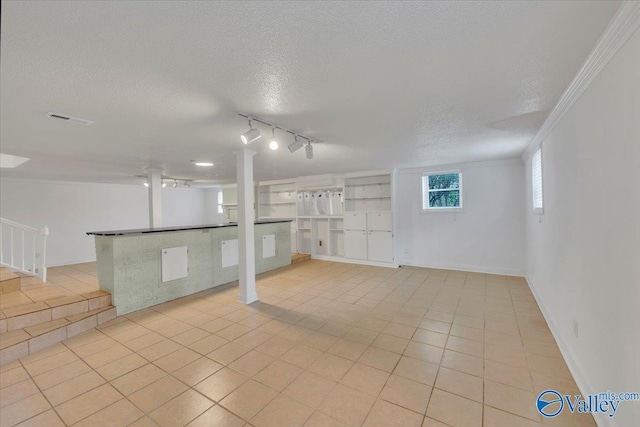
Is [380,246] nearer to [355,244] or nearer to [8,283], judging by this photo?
[355,244]

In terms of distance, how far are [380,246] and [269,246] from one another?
254 cm

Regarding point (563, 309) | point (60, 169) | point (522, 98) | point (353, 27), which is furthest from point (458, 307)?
point (60, 169)

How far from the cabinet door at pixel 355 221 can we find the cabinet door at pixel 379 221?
13cm

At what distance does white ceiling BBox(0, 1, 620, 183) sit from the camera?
1.28m

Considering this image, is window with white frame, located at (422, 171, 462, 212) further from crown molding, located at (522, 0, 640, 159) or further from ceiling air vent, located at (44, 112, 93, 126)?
ceiling air vent, located at (44, 112, 93, 126)

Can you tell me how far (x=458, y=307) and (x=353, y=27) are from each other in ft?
12.1

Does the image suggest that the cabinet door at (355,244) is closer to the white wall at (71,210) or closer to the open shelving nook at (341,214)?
the open shelving nook at (341,214)

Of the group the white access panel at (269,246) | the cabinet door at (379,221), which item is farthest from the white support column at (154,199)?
the cabinet door at (379,221)

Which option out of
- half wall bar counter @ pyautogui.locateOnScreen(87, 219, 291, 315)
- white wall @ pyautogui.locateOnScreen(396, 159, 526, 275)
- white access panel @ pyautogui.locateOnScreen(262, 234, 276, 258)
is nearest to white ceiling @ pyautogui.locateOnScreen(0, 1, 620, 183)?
half wall bar counter @ pyautogui.locateOnScreen(87, 219, 291, 315)

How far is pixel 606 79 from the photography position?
162 centimetres

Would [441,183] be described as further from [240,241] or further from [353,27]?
[353,27]

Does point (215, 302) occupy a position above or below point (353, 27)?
below

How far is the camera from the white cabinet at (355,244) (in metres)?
6.52

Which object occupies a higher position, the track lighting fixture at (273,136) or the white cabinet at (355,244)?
the track lighting fixture at (273,136)
